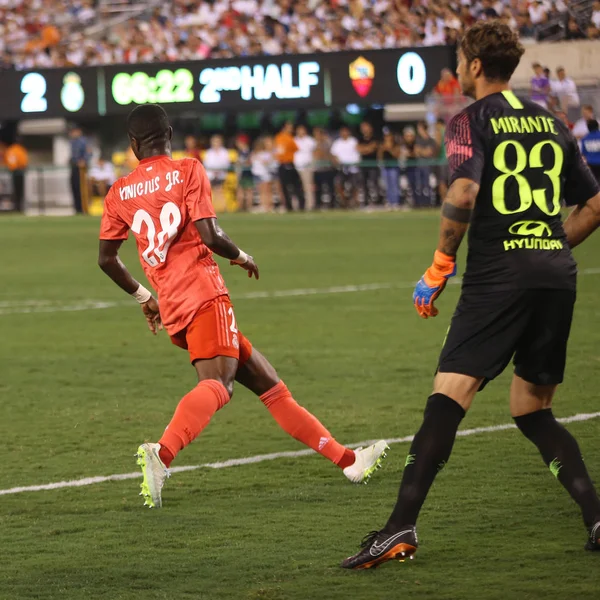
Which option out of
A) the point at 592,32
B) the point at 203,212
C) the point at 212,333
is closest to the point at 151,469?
the point at 212,333

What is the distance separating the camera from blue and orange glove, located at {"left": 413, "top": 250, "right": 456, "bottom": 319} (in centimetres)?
463

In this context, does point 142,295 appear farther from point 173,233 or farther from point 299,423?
point 299,423

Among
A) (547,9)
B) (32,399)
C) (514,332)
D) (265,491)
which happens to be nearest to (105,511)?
(265,491)

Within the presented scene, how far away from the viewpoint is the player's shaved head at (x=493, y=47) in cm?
461

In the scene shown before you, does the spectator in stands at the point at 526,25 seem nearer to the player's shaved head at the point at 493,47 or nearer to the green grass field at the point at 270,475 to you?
the green grass field at the point at 270,475

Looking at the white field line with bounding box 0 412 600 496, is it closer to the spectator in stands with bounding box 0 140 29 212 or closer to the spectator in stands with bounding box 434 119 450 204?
the spectator in stands with bounding box 434 119 450 204

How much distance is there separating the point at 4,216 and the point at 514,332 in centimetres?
2914

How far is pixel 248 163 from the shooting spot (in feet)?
106

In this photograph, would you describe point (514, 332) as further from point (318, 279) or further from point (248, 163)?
point (248, 163)

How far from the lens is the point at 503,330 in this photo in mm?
4660

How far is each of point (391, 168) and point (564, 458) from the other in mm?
25166

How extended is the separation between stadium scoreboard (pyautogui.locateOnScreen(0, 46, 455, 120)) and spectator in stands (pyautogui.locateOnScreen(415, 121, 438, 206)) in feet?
4.41

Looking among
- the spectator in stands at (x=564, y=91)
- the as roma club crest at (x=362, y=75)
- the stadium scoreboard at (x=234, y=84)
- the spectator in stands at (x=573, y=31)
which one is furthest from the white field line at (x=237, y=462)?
the as roma club crest at (x=362, y=75)

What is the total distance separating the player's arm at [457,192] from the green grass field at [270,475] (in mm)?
1085
